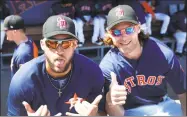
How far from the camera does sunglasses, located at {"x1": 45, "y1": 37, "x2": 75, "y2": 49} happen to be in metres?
2.57

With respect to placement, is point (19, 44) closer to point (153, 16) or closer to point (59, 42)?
point (59, 42)

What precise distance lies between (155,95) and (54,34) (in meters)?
1.09

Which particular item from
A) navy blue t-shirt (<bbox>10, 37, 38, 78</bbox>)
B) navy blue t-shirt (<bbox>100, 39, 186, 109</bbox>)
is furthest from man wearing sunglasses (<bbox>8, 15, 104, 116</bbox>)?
navy blue t-shirt (<bbox>10, 37, 38, 78</bbox>)

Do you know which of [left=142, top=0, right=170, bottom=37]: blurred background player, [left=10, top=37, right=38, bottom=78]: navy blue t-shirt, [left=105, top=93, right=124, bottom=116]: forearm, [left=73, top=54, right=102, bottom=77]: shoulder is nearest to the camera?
[left=73, top=54, right=102, bottom=77]: shoulder

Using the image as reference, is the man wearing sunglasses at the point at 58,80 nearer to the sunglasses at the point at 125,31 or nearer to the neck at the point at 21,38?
the sunglasses at the point at 125,31

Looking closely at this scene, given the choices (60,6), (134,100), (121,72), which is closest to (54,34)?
(121,72)

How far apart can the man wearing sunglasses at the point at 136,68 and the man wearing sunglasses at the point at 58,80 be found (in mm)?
229

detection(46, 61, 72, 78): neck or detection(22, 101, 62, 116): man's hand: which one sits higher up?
detection(46, 61, 72, 78): neck

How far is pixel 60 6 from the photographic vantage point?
6.80 meters

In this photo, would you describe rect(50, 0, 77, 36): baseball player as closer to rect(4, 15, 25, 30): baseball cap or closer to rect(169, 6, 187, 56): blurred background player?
rect(169, 6, 187, 56): blurred background player

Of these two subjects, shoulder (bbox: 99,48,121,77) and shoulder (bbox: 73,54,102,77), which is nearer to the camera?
shoulder (bbox: 73,54,102,77)

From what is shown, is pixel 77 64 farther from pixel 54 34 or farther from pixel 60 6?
pixel 60 6

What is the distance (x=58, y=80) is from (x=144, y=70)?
0.76m

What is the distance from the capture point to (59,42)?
101 inches
